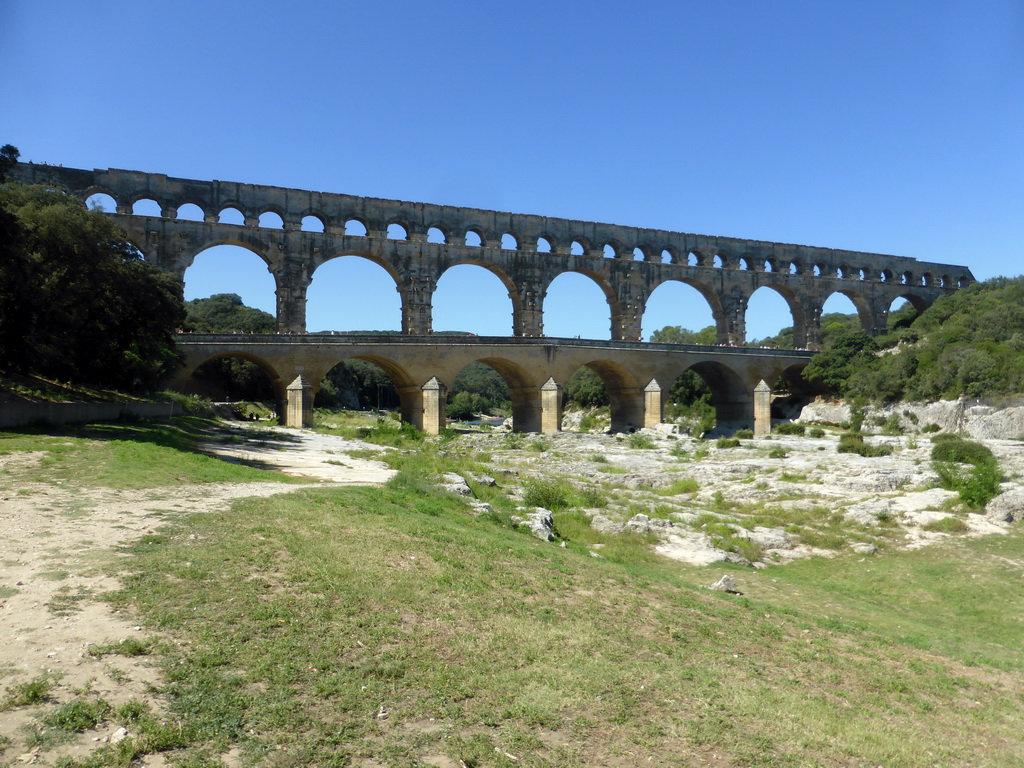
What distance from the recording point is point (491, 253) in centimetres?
4031

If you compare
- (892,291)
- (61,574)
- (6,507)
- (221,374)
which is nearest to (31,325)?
(6,507)

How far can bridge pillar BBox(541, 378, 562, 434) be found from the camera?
36.2 metres

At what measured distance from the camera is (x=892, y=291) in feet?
171

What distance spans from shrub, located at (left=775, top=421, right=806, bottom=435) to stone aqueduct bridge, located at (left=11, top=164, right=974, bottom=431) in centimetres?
113

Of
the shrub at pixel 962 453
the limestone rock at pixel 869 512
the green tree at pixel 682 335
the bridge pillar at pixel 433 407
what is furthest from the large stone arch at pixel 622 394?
the green tree at pixel 682 335

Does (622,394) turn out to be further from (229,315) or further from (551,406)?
(229,315)

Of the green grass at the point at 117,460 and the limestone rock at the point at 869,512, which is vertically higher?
the green grass at the point at 117,460

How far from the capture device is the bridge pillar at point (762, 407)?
1597 inches

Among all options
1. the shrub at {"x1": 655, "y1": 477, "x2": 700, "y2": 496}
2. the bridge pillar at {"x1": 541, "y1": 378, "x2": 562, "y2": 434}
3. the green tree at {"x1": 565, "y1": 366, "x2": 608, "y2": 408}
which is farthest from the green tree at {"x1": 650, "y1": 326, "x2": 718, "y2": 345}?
the shrub at {"x1": 655, "y1": 477, "x2": 700, "y2": 496}

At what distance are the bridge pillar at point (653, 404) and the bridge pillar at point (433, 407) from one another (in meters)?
11.5

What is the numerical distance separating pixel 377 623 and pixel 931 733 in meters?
3.93

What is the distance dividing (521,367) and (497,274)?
267 inches

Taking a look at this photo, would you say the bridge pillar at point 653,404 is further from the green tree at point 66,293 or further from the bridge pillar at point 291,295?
the green tree at point 66,293

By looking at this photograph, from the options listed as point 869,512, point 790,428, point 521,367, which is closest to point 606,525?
point 869,512
